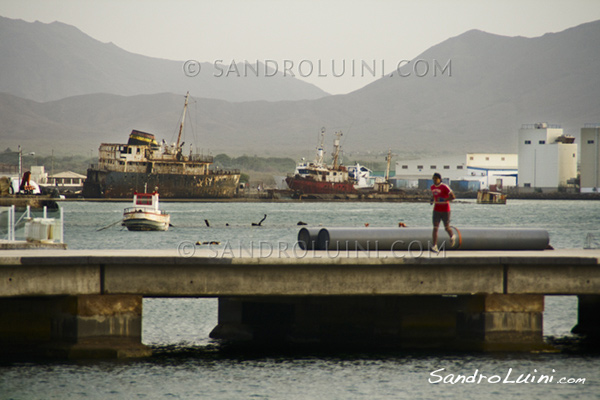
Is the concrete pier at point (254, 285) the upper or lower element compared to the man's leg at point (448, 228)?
lower

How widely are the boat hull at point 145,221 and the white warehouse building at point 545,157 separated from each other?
128285mm

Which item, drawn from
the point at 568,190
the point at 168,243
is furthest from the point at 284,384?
the point at 568,190

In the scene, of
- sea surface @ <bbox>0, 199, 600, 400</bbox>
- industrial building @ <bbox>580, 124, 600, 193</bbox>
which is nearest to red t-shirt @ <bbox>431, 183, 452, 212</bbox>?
sea surface @ <bbox>0, 199, 600, 400</bbox>

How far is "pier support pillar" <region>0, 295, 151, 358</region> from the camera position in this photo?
713 inches

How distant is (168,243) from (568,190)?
152 meters

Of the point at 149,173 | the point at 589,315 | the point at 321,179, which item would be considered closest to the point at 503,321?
the point at 589,315

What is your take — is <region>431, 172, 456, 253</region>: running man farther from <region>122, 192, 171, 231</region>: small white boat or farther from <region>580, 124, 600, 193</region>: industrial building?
<region>580, 124, 600, 193</region>: industrial building

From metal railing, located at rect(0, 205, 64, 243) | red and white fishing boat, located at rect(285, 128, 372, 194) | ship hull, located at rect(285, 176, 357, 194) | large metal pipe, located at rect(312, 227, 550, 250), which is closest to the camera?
large metal pipe, located at rect(312, 227, 550, 250)

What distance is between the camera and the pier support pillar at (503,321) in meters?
19.0

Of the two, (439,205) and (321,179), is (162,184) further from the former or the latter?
(439,205)

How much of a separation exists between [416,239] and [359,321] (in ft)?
9.74

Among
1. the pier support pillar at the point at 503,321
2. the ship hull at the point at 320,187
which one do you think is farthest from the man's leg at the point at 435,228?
the ship hull at the point at 320,187

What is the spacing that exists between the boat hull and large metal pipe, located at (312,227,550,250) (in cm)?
5780

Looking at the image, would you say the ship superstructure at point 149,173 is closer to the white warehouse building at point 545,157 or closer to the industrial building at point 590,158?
the white warehouse building at point 545,157
